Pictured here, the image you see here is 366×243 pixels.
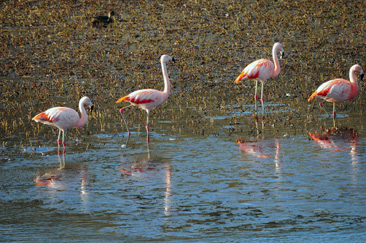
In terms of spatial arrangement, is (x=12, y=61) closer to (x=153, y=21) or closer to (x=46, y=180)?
(x=153, y=21)

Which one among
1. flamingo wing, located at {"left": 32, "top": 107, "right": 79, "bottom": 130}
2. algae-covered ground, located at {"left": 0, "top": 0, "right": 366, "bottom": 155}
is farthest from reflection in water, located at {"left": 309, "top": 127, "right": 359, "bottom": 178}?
Result: flamingo wing, located at {"left": 32, "top": 107, "right": 79, "bottom": 130}

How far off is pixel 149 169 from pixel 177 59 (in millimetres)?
11967

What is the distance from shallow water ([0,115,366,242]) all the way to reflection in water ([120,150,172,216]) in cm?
2

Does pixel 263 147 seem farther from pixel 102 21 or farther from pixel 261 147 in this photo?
pixel 102 21

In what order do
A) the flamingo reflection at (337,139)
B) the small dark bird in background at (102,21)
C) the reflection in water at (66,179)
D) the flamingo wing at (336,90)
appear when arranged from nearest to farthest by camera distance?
the reflection in water at (66,179), the flamingo reflection at (337,139), the flamingo wing at (336,90), the small dark bird in background at (102,21)

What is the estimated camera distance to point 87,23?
26.4 meters

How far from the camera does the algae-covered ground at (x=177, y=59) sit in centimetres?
1519

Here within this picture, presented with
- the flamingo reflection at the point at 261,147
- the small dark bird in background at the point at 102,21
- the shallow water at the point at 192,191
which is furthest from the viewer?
the small dark bird in background at the point at 102,21

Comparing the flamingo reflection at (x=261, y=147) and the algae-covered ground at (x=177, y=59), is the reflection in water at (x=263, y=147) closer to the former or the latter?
the flamingo reflection at (x=261, y=147)

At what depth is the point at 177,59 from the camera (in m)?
22.3

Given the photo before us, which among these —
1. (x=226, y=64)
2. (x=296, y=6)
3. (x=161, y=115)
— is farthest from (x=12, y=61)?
(x=296, y=6)

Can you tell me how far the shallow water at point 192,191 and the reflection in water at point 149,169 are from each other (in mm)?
16

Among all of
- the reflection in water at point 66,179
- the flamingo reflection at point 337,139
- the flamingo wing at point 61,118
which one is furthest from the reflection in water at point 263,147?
the flamingo wing at point 61,118

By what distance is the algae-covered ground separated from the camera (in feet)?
49.8
